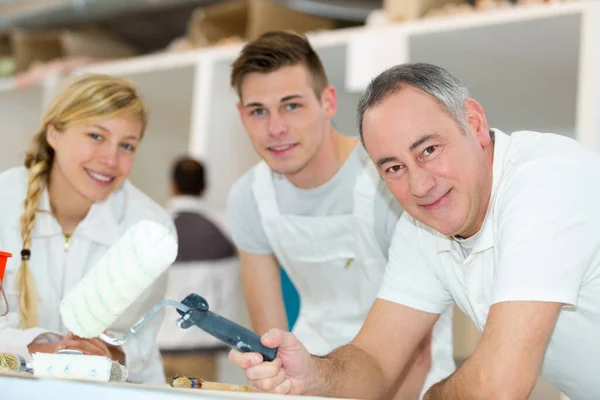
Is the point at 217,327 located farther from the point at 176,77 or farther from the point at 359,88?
the point at 176,77

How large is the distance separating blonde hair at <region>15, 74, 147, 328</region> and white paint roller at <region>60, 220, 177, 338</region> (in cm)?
42

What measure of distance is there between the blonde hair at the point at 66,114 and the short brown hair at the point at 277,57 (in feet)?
0.73

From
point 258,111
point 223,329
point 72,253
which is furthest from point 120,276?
point 258,111

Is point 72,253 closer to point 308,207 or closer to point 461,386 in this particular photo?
point 308,207

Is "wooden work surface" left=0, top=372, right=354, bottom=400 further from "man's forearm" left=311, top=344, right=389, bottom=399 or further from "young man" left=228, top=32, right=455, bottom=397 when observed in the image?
"young man" left=228, top=32, right=455, bottom=397

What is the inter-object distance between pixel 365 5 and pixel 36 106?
1374mm

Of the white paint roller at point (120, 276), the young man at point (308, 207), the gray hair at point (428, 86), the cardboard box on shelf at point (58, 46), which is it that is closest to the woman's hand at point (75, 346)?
the white paint roller at point (120, 276)

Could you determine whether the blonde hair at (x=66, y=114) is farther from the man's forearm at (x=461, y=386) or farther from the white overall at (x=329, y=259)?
the man's forearm at (x=461, y=386)

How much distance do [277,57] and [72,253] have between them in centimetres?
56

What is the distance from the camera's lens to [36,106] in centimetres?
290

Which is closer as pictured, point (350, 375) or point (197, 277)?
point (350, 375)

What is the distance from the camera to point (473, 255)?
1.08 meters

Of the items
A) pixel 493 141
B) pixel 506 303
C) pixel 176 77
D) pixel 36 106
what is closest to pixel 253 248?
pixel 493 141

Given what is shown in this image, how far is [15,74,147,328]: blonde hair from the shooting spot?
Answer: 131cm
